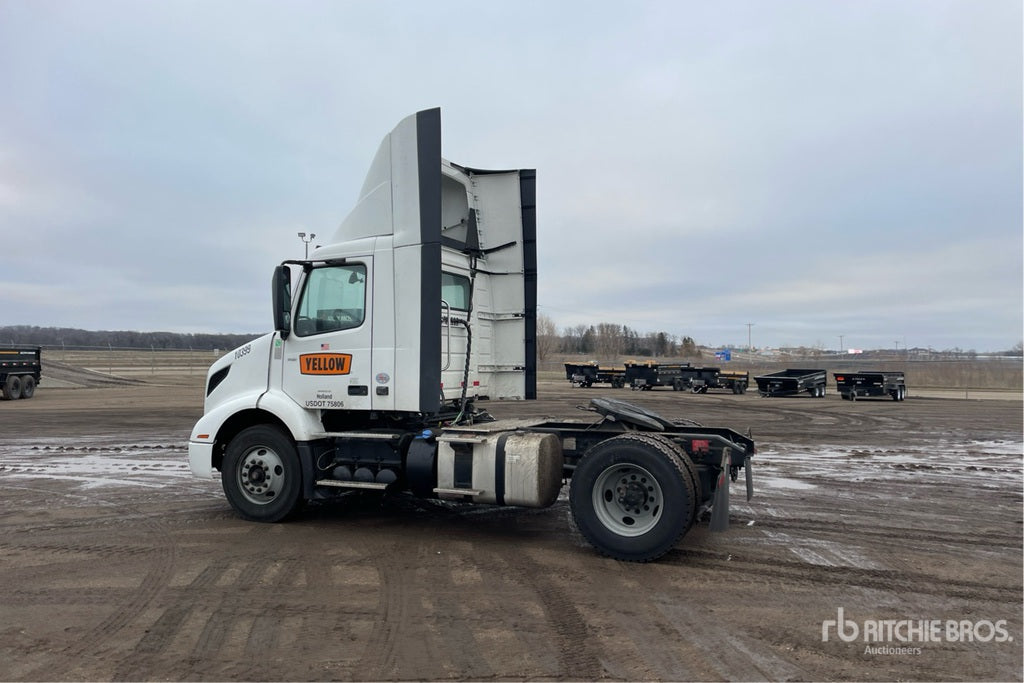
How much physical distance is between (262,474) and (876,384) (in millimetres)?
34941

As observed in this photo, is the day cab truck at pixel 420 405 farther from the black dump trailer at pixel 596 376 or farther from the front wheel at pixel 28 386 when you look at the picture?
the black dump trailer at pixel 596 376

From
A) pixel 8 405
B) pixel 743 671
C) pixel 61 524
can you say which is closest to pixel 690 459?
pixel 743 671

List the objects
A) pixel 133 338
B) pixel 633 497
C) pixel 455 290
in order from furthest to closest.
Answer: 1. pixel 133 338
2. pixel 455 290
3. pixel 633 497

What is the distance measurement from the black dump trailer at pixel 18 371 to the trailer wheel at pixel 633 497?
1272 inches

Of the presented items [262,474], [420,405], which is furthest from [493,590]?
[262,474]

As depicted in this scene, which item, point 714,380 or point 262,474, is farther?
point 714,380

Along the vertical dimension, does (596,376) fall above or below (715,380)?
above

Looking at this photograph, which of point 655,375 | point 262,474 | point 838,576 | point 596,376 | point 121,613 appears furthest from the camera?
point 596,376

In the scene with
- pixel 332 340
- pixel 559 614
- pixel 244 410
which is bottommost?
pixel 559 614

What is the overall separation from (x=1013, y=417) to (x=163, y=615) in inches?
1099

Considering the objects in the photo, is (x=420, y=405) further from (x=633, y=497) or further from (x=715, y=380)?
(x=715, y=380)

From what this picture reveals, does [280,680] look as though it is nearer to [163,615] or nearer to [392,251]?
[163,615]

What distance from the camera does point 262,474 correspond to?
7.58m

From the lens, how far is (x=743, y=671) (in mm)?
3998
